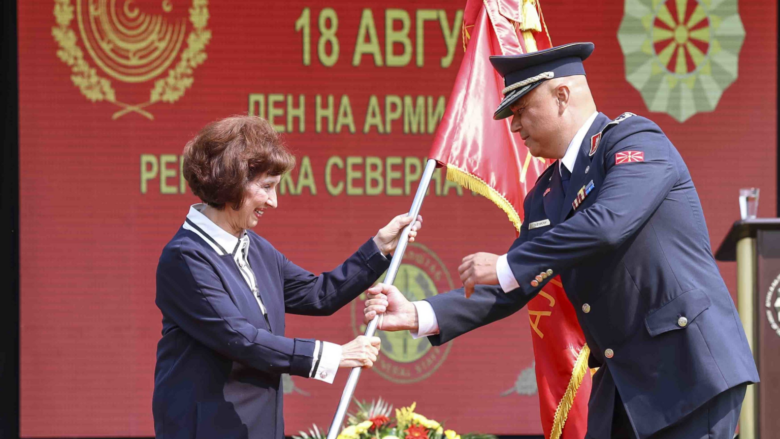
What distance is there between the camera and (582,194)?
2.09m

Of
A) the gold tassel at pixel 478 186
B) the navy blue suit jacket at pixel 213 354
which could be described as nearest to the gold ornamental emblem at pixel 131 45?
the gold tassel at pixel 478 186

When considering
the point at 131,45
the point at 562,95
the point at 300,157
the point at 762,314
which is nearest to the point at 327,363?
the point at 562,95

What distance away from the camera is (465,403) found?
15.1 feet

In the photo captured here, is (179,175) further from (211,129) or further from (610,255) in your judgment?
(610,255)

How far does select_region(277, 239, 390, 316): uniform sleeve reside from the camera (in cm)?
253

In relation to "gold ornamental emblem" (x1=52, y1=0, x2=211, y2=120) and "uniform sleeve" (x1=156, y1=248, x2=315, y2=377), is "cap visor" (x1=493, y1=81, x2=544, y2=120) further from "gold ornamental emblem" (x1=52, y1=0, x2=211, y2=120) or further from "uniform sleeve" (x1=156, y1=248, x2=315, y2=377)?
"gold ornamental emblem" (x1=52, y1=0, x2=211, y2=120)

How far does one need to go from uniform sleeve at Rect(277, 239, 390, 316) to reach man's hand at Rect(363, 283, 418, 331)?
7.2 inches

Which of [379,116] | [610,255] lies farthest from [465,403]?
[610,255]

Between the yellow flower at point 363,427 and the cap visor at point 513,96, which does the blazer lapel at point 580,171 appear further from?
the yellow flower at point 363,427

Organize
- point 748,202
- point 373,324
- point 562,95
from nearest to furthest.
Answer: point 562,95 < point 373,324 < point 748,202

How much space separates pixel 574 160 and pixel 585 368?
1.03 meters

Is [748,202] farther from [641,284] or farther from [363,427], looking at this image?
[641,284]

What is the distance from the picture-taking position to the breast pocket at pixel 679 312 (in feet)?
6.23

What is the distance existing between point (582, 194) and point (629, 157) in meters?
0.16
